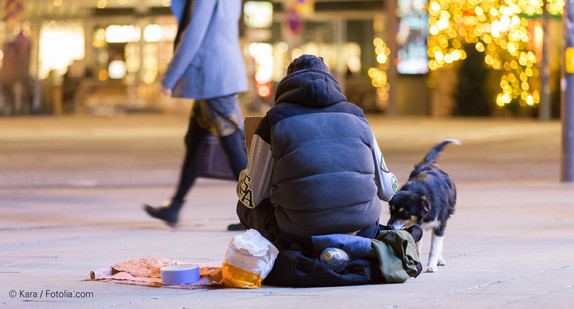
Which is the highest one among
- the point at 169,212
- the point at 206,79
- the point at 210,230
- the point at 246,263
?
the point at 206,79

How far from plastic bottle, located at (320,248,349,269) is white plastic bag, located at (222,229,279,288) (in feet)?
0.95

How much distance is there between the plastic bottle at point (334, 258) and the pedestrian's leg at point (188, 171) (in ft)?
9.02

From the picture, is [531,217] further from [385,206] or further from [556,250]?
[556,250]

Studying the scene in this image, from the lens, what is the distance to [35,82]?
3297 centimetres

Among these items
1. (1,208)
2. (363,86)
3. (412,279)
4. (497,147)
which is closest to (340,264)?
(412,279)

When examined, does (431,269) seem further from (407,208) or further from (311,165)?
(311,165)

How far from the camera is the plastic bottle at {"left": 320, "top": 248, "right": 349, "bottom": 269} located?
5.15 metres

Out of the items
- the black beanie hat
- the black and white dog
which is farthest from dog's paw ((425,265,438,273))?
the black beanie hat

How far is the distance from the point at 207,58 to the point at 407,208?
256cm

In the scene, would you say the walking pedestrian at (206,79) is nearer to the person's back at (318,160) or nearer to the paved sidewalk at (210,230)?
the paved sidewalk at (210,230)

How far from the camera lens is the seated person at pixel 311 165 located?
522 cm

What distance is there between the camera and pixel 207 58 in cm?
759

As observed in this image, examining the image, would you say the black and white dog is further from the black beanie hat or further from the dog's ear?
the black beanie hat

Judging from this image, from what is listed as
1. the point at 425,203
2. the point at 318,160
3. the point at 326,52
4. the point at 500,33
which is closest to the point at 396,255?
the point at 425,203
